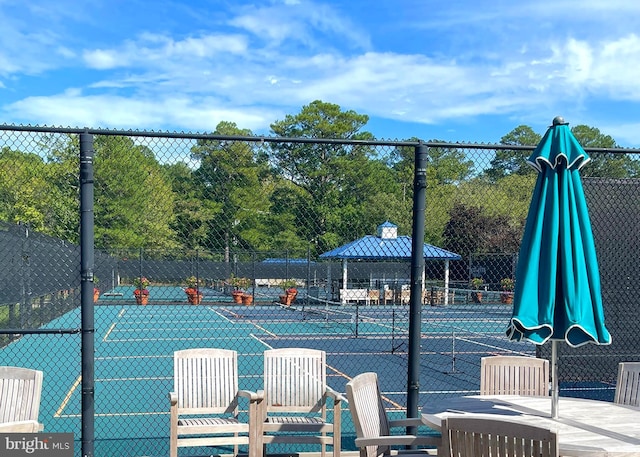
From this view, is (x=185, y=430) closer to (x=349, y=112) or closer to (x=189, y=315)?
(x=189, y=315)

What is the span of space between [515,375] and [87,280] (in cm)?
348

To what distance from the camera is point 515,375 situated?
20.1ft

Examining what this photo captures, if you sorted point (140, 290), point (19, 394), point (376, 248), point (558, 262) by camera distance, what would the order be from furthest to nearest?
point (140, 290)
point (376, 248)
point (19, 394)
point (558, 262)

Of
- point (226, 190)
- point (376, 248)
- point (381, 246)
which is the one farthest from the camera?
point (381, 246)

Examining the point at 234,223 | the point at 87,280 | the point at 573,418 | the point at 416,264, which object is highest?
the point at 234,223

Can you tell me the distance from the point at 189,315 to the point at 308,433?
73.5 ft

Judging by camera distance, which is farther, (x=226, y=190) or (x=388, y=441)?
(x=226, y=190)

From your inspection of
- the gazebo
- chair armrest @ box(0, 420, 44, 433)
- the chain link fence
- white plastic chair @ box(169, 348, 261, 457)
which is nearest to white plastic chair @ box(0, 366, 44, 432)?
chair armrest @ box(0, 420, 44, 433)

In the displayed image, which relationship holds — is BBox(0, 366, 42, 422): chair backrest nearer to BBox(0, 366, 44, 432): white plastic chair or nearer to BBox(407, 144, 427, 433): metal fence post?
BBox(0, 366, 44, 432): white plastic chair

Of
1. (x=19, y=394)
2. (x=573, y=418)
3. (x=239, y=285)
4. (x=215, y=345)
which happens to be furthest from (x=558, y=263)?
(x=215, y=345)

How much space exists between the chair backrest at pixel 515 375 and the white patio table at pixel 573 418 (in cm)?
43

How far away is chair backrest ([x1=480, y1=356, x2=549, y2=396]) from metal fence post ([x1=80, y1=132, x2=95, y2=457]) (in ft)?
10.1

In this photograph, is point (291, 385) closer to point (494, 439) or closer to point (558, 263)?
point (558, 263)

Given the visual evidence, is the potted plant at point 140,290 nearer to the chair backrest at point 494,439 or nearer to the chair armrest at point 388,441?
the chair armrest at point 388,441
